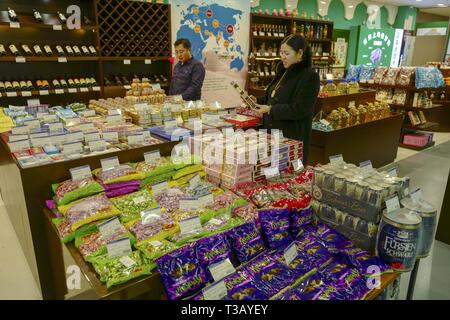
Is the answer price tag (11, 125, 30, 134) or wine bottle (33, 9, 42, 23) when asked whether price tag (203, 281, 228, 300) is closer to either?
price tag (11, 125, 30, 134)

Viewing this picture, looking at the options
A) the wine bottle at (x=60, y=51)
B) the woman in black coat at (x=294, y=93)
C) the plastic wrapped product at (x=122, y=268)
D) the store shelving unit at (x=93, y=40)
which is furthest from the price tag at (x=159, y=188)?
the wine bottle at (x=60, y=51)

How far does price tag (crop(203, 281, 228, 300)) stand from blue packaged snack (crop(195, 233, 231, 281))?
0.10 meters

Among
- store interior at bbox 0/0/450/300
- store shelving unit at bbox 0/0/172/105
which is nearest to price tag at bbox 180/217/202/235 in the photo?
store interior at bbox 0/0/450/300

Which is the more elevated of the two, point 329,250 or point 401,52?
point 401,52

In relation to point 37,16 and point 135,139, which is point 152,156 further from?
point 37,16

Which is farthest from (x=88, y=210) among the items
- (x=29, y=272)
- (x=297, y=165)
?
(x=29, y=272)

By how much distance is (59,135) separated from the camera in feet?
7.45

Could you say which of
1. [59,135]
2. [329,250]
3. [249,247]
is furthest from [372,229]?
[59,135]

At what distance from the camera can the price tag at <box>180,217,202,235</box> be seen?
153 cm

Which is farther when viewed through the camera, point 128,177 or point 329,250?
point 128,177

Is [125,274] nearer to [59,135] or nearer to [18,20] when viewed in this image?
[59,135]
